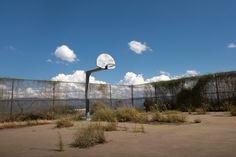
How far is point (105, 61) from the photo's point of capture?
47.9ft

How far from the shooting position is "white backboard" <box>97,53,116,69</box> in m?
14.4

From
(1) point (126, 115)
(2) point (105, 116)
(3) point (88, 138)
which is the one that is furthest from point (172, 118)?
(3) point (88, 138)

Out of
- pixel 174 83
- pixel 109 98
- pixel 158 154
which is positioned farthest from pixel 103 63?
pixel 158 154

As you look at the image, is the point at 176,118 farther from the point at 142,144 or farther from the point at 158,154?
the point at 158,154

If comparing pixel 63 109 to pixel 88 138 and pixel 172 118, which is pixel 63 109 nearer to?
pixel 172 118

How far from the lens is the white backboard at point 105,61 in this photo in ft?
47.1

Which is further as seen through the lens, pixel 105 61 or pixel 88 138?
pixel 105 61

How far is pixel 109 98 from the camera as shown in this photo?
19.0 meters

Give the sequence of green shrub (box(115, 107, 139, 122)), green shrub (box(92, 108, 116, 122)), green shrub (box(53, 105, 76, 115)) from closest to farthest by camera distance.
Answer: green shrub (box(92, 108, 116, 122))
green shrub (box(115, 107, 139, 122))
green shrub (box(53, 105, 76, 115))

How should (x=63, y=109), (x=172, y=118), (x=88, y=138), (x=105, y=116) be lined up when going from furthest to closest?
(x=63, y=109) → (x=105, y=116) → (x=172, y=118) → (x=88, y=138)

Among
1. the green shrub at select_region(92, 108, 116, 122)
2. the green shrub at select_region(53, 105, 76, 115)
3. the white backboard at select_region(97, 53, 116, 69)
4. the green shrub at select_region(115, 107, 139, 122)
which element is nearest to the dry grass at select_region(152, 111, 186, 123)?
the green shrub at select_region(115, 107, 139, 122)

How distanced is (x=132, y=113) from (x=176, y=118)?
2541mm

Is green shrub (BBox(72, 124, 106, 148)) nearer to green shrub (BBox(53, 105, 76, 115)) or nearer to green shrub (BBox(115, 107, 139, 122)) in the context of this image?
green shrub (BBox(115, 107, 139, 122))

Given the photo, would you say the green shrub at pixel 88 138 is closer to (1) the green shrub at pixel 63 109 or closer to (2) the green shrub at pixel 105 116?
(2) the green shrub at pixel 105 116
